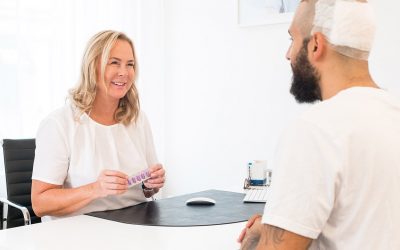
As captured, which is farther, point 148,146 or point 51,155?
point 148,146

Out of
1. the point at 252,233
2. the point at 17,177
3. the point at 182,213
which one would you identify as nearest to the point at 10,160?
the point at 17,177

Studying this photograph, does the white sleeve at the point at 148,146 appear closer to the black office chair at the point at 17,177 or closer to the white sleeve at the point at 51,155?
the white sleeve at the point at 51,155

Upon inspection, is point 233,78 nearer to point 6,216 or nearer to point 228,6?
point 228,6

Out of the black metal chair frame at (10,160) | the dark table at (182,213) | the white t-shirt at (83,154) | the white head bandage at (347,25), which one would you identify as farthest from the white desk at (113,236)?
the black metal chair frame at (10,160)

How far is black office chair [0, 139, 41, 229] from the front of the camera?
2.64 meters

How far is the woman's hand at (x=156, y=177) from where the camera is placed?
2223 millimetres

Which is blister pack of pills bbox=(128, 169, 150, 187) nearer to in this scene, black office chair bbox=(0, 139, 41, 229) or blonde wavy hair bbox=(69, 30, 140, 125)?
blonde wavy hair bbox=(69, 30, 140, 125)

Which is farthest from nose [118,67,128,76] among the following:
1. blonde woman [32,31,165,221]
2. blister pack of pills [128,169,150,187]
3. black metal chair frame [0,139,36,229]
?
black metal chair frame [0,139,36,229]

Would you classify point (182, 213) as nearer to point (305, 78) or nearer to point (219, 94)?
point (305, 78)

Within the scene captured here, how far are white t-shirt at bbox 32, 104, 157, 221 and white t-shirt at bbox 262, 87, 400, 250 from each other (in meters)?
1.27

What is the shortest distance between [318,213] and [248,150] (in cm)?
275

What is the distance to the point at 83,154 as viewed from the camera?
223 centimetres

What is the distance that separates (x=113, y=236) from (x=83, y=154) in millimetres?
612

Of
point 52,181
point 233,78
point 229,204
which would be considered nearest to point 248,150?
point 233,78
